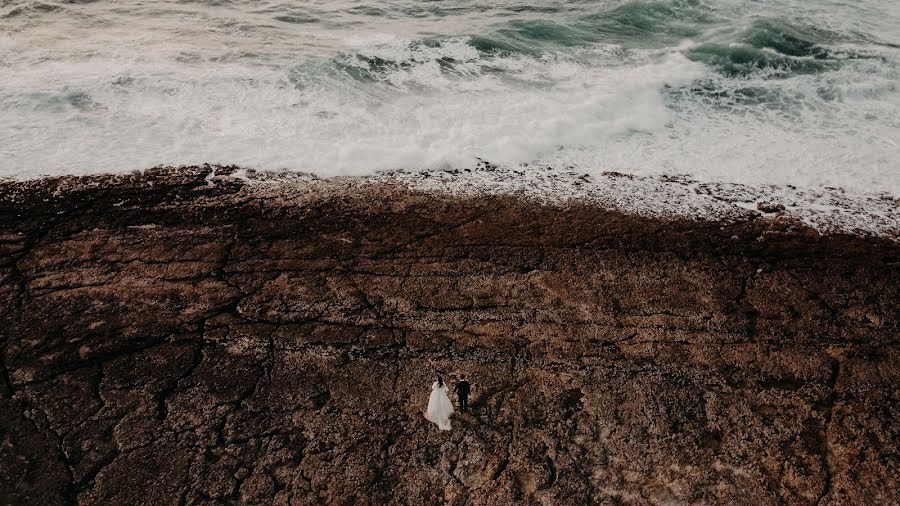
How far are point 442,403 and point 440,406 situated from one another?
0.04 meters

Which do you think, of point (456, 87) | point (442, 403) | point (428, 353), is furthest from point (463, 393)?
point (456, 87)

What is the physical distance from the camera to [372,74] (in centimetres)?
1440

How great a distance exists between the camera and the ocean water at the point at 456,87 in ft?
35.6

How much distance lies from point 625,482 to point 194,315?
539 centimetres

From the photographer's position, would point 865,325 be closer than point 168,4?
Yes

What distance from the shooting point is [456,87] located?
1385cm

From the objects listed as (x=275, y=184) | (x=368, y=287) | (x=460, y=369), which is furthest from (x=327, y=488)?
(x=275, y=184)

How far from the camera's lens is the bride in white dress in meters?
5.94

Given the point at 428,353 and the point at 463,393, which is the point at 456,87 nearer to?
the point at 428,353

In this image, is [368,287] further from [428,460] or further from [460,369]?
[428,460]

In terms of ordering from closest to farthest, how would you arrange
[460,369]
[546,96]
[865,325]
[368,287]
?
1. [460,369]
2. [865,325]
3. [368,287]
4. [546,96]

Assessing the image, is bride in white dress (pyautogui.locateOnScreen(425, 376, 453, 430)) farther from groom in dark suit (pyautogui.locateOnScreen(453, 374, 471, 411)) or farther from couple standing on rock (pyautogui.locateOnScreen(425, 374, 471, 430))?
groom in dark suit (pyautogui.locateOnScreen(453, 374, 471, 411))

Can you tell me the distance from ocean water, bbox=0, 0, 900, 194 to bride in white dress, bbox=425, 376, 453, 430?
215 inches

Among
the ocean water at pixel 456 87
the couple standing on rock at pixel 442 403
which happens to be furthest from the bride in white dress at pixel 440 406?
the ocean water at pixel 456 87
